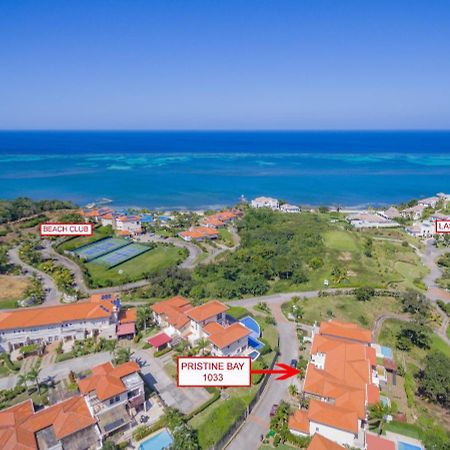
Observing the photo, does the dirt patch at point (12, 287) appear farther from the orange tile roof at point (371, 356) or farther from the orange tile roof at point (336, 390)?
the orange tile roof at point (371, 356)

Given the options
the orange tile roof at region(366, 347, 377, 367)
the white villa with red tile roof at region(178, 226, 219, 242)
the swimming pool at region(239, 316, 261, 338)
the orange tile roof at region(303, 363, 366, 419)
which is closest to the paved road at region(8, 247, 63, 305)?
→ the swimming pool at region(239, 316, 261, 338)

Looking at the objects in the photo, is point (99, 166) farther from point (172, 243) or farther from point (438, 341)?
point (438, 341)

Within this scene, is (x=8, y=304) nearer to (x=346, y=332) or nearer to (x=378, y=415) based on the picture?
(x=346, y=332)

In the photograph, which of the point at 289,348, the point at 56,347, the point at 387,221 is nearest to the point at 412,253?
the point at 387,221

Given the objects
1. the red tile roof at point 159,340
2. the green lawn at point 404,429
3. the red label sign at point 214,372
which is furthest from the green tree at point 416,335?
the red tile roof at point 159,340

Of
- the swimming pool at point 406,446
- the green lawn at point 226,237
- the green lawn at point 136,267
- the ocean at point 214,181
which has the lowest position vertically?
the swimming pool at point 406,446

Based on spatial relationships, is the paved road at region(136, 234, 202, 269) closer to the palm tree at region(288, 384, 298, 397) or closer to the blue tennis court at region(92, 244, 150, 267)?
the blue tennis court at region(92, 244, 150, 267)
